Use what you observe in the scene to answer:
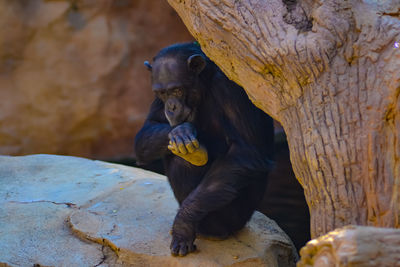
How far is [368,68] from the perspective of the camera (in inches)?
81.4

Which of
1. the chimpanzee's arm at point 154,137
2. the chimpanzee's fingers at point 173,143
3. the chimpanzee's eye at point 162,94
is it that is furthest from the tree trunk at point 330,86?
the chimpanzee's arm at point 154,137

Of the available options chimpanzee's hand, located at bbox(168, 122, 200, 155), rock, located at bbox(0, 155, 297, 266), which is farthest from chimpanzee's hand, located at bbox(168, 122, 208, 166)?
rock, located at bbox(0, 155, 297, 266)

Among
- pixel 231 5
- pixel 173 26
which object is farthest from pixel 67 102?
pixel 231 5

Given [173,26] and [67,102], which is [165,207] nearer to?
[67,102]

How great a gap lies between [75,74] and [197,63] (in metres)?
4.77

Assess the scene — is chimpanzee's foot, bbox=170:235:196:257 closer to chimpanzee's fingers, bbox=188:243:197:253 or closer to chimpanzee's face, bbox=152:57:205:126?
chimpanzee's fingers, bbox=188:243:197:253

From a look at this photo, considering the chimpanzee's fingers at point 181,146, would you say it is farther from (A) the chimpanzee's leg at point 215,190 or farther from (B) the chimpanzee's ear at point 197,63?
(B) the chimpanzee's ear at point 197,63

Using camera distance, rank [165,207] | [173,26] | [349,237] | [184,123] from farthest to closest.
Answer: [173,26]
[165,207]
[184,123]
[349,237]

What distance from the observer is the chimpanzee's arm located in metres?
2.97

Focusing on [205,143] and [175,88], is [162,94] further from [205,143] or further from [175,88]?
[205,143]

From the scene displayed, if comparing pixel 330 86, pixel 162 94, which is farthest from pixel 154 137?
pixel 330 86

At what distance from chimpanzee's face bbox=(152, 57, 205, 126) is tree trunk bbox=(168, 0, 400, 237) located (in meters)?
0.52

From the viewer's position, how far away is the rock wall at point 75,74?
281 inches

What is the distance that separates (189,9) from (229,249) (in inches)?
50.9
